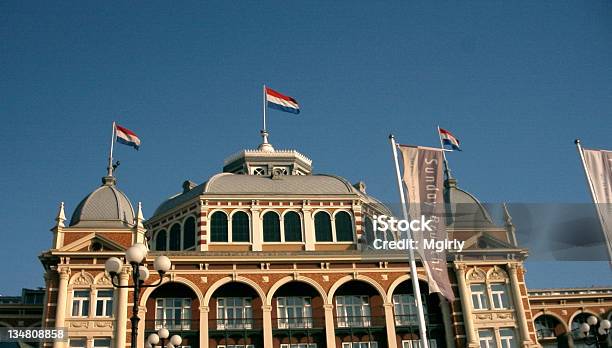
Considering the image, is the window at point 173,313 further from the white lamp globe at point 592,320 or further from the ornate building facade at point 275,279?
the white lamp globe at point 592,320

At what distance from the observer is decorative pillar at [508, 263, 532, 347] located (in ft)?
137

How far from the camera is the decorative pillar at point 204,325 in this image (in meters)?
40.2

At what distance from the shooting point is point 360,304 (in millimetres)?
43625

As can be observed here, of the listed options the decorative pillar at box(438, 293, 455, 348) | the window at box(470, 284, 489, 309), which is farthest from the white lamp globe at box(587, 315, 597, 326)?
the decorative pillar at box(438, 293, 455, 348)

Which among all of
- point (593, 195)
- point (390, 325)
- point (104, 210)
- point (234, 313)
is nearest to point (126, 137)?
point (104, 210)

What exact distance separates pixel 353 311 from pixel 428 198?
17985 millimetres

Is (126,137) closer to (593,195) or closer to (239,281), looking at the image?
(239,281)

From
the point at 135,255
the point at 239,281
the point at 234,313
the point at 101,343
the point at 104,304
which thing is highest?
the point at 239,281

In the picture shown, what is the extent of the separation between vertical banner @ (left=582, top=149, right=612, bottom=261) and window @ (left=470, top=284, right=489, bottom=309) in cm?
1504

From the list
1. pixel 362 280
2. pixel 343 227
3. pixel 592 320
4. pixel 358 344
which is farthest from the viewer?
pixel 343 227

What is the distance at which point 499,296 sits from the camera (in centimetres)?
4353

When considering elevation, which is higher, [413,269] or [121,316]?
[121,316]

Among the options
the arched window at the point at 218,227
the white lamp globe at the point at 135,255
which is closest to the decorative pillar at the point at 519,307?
the arched window at the point at 218,227

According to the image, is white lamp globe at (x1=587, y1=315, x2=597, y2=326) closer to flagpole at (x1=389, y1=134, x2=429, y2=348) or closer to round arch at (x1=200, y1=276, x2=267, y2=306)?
flagpole at (x1=389, y1=134, x2=429, y2=348)
